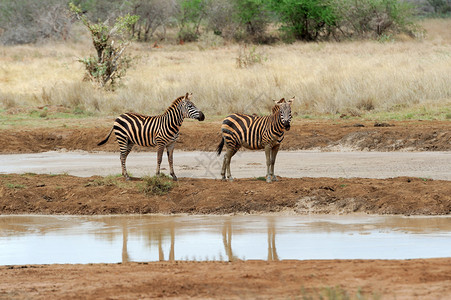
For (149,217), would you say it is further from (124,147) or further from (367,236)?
(367,236)

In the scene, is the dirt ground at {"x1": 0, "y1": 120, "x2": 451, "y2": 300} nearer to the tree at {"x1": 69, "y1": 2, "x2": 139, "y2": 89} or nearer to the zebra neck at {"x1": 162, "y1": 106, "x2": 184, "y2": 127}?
the zebra neck at {"x1": 162, "y1": 106, "x2": 184, "y2": 127}

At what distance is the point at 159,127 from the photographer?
13.3m

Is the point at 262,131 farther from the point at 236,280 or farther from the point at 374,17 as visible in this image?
the point at 374,17

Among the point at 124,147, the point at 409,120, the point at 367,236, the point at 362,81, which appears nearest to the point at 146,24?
the point at 362,81

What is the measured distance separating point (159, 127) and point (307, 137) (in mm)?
6429

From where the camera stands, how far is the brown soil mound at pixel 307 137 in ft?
57.9

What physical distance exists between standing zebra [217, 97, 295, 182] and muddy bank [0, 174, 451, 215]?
22.4 inches

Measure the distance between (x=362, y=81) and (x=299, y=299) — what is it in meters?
18.3

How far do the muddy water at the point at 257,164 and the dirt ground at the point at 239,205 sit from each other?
0.93m

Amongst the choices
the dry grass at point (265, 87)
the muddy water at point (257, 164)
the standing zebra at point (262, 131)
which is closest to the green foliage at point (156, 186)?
the standing zebra at point (262, 131)

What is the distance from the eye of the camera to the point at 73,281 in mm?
6707

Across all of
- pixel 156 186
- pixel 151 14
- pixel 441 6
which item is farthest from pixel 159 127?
pixel 441 6

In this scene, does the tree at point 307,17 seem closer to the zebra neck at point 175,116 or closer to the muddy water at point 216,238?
the zebra neck at point 175,116

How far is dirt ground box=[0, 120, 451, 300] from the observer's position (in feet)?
20.5
